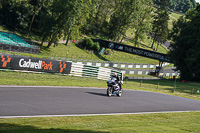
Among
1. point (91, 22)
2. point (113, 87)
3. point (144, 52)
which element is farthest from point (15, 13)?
point (113, 87)

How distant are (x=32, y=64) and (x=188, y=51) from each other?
31.9 m

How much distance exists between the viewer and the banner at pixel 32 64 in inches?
928

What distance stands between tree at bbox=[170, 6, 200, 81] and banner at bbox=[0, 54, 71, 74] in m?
25.6

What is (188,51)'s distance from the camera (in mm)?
48094

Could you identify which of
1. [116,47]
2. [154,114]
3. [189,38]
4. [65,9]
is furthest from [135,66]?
[154,114]

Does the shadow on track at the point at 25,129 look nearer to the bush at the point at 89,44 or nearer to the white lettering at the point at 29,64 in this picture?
the white lettering at the point at 29,64

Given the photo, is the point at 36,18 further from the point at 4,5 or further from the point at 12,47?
the point at 12,47

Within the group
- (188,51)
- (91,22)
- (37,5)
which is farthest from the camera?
(91,22)

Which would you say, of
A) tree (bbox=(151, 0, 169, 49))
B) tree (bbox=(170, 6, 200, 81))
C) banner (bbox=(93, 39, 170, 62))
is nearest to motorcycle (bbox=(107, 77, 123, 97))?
tree (bbox=(170, 6, 200, 81))

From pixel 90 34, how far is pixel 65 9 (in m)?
27.2

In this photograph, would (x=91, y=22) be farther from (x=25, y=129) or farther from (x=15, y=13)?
(x=25, y=129)

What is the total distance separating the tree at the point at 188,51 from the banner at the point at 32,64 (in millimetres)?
25581

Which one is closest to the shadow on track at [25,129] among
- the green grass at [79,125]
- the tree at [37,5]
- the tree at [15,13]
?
the green grass at [79,125]

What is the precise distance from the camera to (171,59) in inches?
2096
